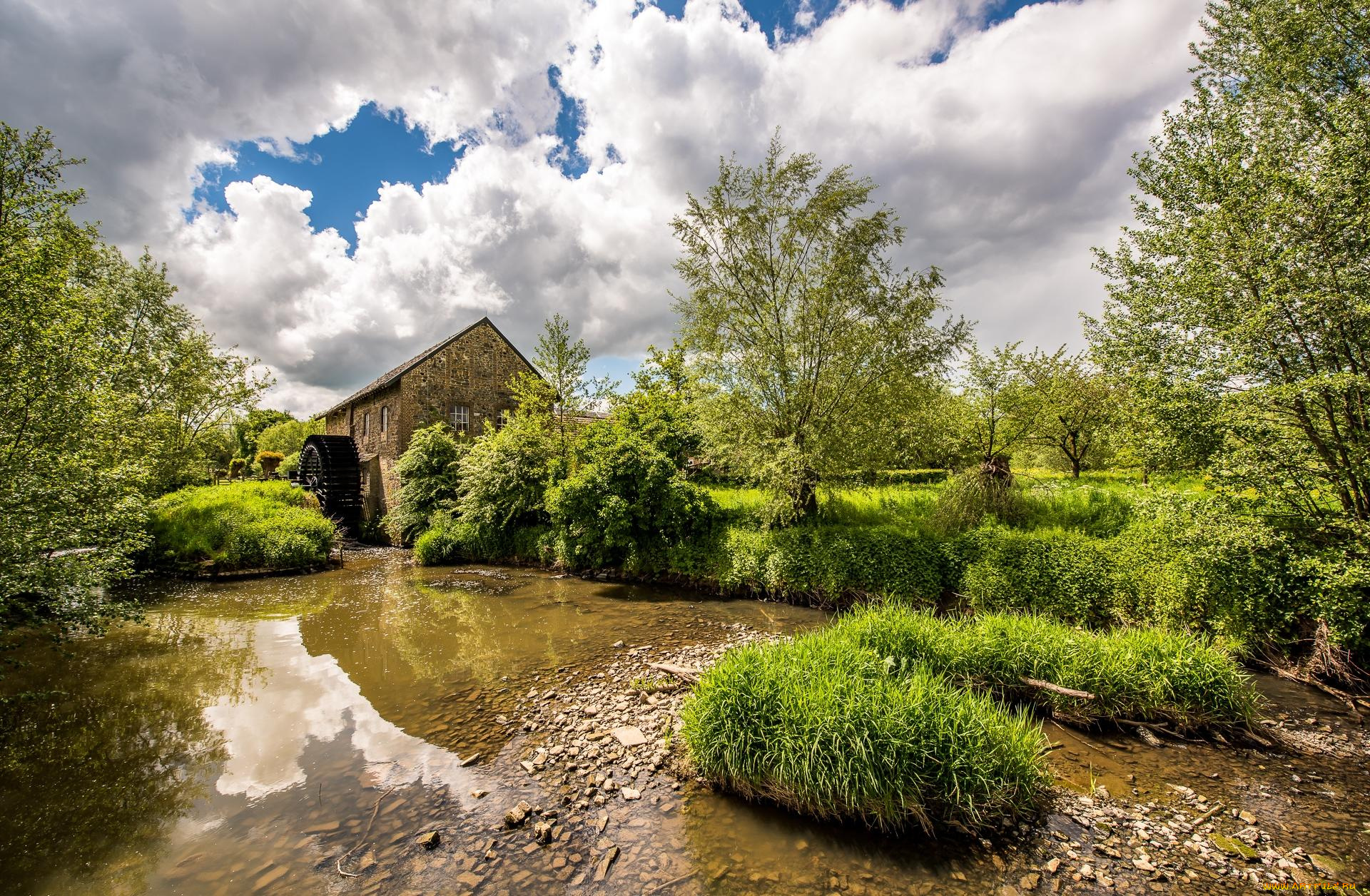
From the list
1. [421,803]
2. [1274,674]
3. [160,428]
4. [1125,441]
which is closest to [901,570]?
[1125,441]

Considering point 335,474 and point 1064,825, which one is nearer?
point 1064,825

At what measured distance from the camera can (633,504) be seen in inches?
481

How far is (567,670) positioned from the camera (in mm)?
6926

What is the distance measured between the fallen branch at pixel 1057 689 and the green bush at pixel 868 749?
80 cm

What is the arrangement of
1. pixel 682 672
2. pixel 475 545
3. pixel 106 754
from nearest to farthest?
pixel 106 754 < pixel 682 672 < pixel 475 545

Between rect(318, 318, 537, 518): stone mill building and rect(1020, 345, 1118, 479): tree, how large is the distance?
18911 millimetres

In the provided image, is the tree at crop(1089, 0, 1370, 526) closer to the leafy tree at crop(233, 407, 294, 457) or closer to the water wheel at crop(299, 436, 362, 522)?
the water wheel at crop(299, 436, 362, 522)

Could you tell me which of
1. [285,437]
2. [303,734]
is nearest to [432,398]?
[303,734]

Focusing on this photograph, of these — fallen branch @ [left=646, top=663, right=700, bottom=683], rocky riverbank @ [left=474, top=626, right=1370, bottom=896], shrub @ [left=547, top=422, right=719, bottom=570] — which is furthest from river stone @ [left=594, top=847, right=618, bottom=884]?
shrub @ [left=547, top=422, right=719, bottom=570]

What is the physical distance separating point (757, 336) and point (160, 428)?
1657 cm

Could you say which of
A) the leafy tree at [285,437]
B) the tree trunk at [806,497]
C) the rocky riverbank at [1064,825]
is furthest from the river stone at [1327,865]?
the leafy tree at [285,437]

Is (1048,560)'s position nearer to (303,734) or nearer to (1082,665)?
(1082,665)

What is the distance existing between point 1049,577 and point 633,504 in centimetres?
835

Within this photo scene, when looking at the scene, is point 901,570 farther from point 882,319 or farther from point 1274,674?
point 882,319
